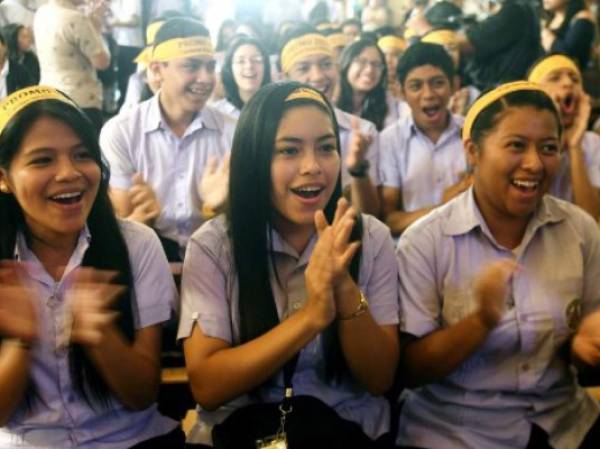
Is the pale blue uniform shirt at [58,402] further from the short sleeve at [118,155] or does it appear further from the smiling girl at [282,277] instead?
the short sleeve at [118,155]

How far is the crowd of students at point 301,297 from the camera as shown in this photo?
1483 mm

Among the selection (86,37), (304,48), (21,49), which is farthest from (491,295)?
(21,49)

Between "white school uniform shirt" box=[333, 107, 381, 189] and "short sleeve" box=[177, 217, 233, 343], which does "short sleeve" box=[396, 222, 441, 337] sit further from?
"white school uniform shirt" box=[333, 107, 381, 189]

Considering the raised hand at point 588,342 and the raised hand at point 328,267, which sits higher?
the raised hand at point 328,267

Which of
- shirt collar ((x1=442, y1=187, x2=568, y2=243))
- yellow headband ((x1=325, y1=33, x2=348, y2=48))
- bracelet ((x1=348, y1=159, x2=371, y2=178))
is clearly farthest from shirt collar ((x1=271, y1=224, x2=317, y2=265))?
yellow headband ((x1=325, y1=33, x2=348, y2=48))

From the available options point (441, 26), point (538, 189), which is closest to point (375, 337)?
point (538, 189)

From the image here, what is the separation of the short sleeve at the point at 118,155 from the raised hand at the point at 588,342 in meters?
1.77

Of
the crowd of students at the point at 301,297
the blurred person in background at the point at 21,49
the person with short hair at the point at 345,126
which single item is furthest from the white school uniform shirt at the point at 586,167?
the blurred person in background at the point at 21,49

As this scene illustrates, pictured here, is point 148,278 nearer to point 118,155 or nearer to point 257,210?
point 257,210

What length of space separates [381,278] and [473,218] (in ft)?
0.82

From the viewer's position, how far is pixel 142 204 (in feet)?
7.89

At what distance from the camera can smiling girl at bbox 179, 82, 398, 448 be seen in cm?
153

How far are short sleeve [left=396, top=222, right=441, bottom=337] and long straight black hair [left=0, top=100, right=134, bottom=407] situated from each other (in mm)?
607

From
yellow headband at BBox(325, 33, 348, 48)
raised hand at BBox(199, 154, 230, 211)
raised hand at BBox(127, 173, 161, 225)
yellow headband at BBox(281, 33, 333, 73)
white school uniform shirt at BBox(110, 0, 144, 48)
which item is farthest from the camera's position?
white school uniform shirt at BBox(110, 0, 144, 48)
